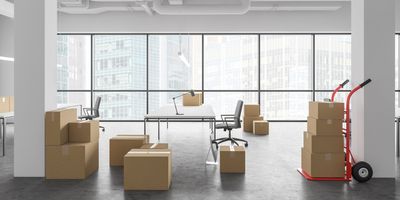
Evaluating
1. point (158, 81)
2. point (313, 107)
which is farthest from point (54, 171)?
point (158, 81)

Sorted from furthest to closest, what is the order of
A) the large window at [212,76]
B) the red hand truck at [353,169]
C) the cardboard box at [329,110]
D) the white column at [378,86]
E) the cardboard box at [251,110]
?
the large window at [212,76]
the cardboard box at [251,110]
the white column at [378,86]
the cardboard box at [329,110]
the red hand truck at [353,169]

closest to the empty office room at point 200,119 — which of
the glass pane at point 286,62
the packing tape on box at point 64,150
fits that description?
the packing tape on box at point 64,150

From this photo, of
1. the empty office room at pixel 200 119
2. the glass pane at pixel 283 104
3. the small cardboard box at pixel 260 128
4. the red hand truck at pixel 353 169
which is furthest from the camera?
the glass pane at pixel 283 104

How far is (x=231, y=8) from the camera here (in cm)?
838

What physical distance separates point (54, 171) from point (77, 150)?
0.38m

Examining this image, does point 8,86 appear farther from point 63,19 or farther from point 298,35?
point 298,35

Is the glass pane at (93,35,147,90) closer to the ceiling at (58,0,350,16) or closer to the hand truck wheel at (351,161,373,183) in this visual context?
the ceiling at (58,0,350,16)

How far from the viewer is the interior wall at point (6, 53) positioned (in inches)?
407

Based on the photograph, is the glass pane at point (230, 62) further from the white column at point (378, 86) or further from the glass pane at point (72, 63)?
the white column at point (378, 86)

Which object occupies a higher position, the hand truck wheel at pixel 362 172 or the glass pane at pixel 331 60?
the glass pane at pixel 331 60

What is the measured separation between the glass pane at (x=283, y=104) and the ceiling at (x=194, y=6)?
258 cm

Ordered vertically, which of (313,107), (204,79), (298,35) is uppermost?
(298,35)

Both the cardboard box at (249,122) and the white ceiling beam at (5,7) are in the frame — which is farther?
the cardboard box at (249,122)

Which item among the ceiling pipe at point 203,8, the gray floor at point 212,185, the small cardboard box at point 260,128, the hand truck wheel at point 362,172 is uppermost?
the ceiling pipe at point 203,8
